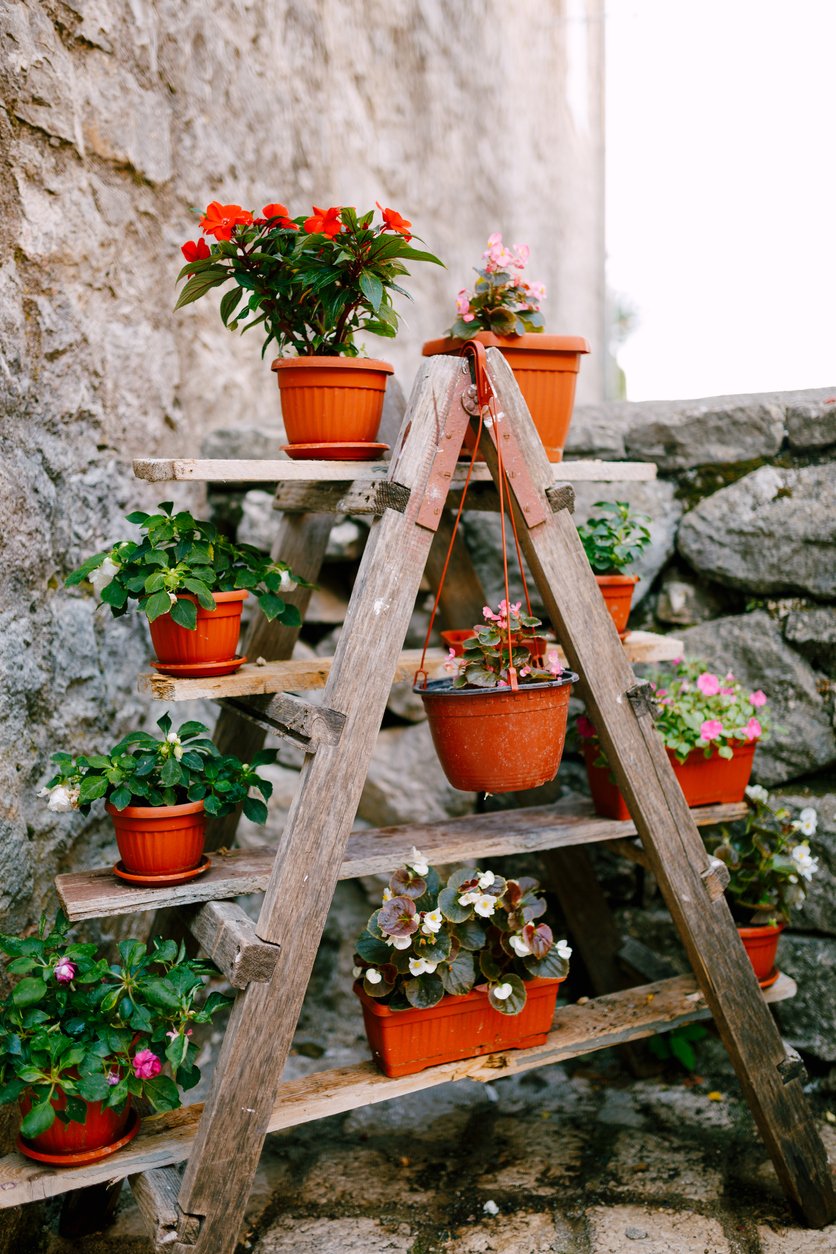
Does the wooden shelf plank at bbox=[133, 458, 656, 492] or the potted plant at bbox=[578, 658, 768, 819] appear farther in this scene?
the potted plant at bbox=[578, 658, 768, 819]

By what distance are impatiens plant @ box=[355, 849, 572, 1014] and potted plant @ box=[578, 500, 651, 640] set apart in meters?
0.65

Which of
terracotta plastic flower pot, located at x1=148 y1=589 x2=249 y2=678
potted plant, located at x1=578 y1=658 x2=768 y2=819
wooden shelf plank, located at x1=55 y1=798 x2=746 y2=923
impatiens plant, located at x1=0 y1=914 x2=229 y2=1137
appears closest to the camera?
impatiens plant, located at x1=0 y1=914 x2=229 y2=1137

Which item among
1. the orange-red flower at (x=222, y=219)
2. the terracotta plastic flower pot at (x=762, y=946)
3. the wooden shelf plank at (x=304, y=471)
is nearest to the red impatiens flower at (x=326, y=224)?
the orange-red flower at (x=222, y=219)

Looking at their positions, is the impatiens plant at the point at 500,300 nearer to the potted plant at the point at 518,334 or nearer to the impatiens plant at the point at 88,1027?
the potted plant at the point at 518,334

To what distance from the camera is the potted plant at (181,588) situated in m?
1.78

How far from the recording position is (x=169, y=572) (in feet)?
5.84

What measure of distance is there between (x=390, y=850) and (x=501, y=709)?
0.36 m

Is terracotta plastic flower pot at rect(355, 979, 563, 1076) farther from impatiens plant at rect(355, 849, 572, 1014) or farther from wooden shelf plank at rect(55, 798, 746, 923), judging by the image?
wooden shelf plank at rect(55, 798, 746, 923)

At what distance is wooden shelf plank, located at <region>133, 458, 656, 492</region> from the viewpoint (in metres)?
1.66

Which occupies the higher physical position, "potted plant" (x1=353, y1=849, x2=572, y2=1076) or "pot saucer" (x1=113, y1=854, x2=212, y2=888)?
"pot saucer" (x1=113, y1=854, x2=212, y2=888)

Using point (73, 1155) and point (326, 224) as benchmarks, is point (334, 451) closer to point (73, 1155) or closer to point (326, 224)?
Answer: point (326, 224)

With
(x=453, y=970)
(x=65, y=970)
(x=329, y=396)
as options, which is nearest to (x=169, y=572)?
(x=329, y=396)

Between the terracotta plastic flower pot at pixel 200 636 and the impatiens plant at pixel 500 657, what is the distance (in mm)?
395

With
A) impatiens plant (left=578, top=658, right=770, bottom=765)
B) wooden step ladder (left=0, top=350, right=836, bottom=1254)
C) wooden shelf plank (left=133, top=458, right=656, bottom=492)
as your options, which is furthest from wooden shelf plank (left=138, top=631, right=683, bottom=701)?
wooden shelf plank (left=133, top=458, right=656, bottom=492)
